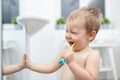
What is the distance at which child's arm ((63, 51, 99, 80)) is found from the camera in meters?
0.60

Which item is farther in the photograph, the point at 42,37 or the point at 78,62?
the point at 42,37

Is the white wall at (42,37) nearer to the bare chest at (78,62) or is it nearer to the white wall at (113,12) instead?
the bare chest at (78,62)

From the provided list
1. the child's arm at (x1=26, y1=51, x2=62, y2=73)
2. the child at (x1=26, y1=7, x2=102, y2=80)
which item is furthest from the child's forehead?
the child's arm at (x1=26, y1=51, x2=62, y2=73)

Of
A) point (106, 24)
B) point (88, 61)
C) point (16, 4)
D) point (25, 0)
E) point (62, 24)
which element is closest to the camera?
point (88, 61)

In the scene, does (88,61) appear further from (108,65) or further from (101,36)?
(108,65)

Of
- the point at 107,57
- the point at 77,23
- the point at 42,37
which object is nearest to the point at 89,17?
the point at 77,23

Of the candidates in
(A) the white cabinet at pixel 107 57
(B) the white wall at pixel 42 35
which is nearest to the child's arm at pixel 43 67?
(B) the white wall at pixel 42 35

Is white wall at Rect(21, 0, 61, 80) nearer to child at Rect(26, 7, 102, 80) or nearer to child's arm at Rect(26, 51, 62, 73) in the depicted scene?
child's arm at Rect(26, 51, 62, 73)

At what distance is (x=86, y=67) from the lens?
2.08 feet

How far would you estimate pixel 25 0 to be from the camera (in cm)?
92

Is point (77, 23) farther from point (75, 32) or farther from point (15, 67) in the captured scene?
point (15, 67)

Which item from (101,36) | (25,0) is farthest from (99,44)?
(25,0)

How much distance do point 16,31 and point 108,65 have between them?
1.02 m

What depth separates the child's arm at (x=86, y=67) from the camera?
60 cm
